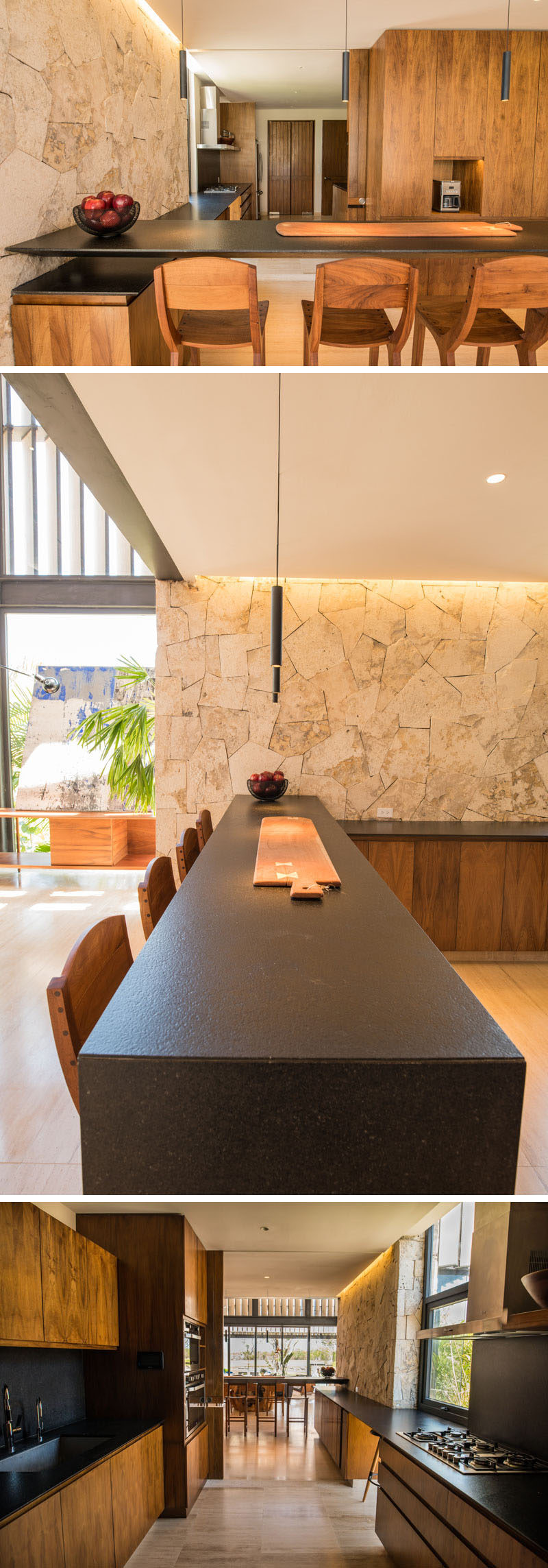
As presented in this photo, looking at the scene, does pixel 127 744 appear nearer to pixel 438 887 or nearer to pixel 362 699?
pixel 362 699

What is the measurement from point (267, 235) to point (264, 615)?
2705 millimetres

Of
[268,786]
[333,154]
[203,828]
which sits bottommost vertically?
[203,828]

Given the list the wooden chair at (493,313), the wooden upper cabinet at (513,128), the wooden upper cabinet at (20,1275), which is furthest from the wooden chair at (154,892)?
the wooden upper cabinet at (513,128)

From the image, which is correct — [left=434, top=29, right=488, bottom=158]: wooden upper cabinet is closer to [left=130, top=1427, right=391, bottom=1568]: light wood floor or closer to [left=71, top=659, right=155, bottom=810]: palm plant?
[left=71, top=659, right=155, bottom=810]: palm plant

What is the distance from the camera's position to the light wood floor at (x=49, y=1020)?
8.87 feet

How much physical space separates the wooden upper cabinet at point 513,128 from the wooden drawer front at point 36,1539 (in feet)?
23.7

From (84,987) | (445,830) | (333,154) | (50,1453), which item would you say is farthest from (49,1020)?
(333,154)

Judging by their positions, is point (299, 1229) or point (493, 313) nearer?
point (493, 313)

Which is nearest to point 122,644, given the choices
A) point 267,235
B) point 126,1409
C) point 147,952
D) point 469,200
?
point 469,200

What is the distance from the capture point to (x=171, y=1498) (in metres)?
4.53

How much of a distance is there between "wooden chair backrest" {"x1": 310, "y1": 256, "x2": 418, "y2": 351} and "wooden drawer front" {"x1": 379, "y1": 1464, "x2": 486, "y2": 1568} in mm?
3989

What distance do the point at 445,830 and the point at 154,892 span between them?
2.93 m

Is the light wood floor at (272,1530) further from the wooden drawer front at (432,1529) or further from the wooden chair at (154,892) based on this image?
the wooden chair at (154,892)

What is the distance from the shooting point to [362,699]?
19.0ft
